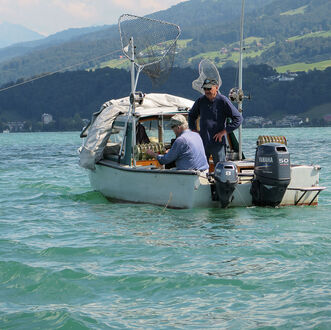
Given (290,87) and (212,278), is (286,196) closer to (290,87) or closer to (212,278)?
(212,278)

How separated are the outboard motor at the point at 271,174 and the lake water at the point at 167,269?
0.30m

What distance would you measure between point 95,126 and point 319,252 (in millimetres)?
7535

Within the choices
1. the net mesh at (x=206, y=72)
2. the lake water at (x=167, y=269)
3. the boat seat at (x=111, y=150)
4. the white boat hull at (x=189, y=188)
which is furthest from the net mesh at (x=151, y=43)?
the lake water at (x=167, y=269)

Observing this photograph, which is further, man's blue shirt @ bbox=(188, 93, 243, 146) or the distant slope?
the distant slope

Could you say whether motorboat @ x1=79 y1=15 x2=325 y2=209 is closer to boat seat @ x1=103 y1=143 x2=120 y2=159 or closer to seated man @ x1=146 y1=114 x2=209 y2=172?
boat seat @ x1=103 y1=143 x2=120 y2=159

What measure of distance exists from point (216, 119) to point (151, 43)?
3.08 metres

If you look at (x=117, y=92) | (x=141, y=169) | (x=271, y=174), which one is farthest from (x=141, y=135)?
(x=117, y=92)

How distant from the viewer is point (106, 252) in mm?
9719

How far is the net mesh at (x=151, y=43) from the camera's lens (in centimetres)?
1483

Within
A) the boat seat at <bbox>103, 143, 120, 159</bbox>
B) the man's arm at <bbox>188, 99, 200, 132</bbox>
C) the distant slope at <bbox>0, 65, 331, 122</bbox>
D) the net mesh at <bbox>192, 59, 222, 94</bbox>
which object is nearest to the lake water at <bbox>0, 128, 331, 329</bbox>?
the man's arm at <bbox>188, 99, 200, 132</bbox>

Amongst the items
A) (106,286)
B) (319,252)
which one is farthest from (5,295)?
(319,252)

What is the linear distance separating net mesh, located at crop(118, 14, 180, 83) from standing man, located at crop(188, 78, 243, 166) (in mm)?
2338

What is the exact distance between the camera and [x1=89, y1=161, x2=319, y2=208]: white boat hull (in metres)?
12.3

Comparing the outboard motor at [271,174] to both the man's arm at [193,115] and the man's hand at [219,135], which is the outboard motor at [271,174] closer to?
the man's hand at [219,135]
